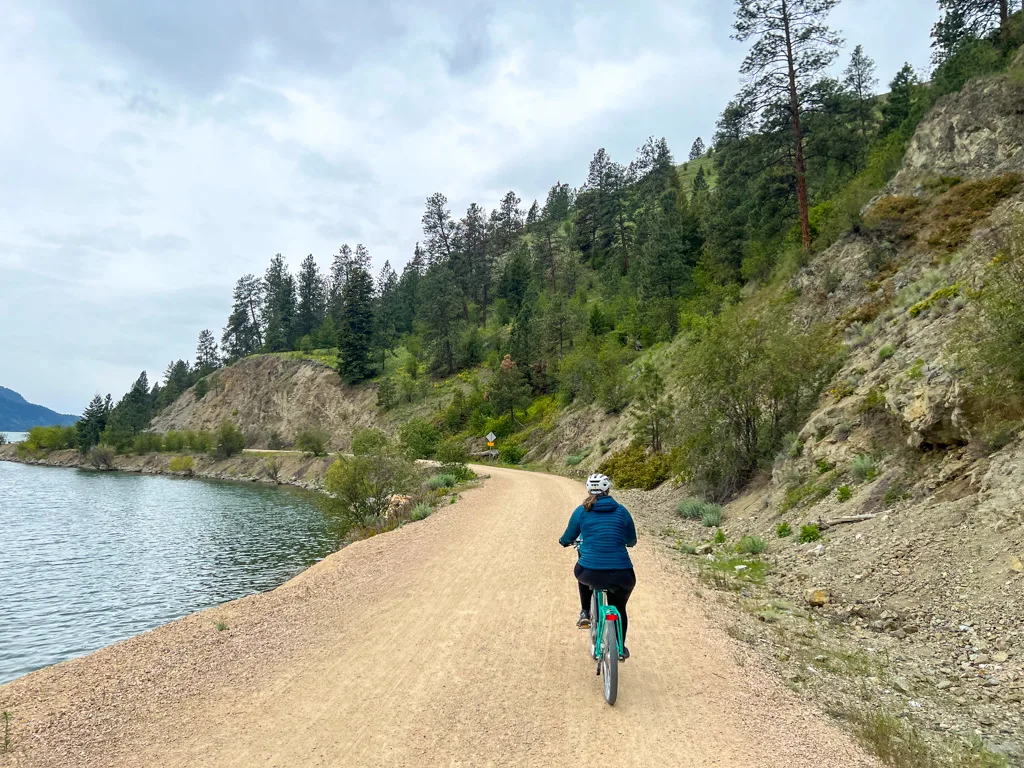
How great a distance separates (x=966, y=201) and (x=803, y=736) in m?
24.3

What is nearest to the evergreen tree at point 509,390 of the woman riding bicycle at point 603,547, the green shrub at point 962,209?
the green shrub at point 962,209

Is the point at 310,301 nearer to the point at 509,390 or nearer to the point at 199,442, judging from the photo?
the point at 199,442

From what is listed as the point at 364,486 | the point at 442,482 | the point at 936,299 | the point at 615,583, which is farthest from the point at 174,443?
the point at 615,583

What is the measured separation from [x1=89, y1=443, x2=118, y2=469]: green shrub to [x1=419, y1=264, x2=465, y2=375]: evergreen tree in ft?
186

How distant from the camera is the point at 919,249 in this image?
2186cm

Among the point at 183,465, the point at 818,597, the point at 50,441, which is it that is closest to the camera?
the point at 818,597

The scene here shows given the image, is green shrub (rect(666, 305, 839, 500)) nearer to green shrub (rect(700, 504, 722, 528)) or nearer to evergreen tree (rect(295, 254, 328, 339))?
green shrub (rect(700, 504, 722, 528))

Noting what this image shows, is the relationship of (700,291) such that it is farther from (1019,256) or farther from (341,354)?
(341,354)

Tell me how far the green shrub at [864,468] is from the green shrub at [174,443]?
101813mm

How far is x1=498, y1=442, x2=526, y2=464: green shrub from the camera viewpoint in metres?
52.4

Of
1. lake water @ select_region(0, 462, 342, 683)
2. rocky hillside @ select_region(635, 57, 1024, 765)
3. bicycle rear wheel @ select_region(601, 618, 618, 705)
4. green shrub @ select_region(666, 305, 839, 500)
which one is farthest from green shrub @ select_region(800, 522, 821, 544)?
lake water @ select_region(0, 462, 342, 683)

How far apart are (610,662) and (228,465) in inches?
3412

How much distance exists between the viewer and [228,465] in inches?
3209

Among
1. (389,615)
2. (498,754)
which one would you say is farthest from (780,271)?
(498,754)
